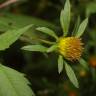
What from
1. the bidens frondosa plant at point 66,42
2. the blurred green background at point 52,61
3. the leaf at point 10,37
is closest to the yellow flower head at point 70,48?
the bidens frondosa plant at point 66,42

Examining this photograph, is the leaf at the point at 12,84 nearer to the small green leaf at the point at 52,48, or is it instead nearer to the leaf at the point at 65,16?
the small green leaf at the point at 52,48

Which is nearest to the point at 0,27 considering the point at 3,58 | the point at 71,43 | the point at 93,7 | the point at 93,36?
the point at 71,43

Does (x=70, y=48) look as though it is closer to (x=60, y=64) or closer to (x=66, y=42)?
(x=66, y=42)

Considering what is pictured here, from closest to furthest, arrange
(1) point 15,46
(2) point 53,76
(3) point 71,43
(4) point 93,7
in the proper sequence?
(3) point 71,43, (1) point 15,46, (4) point 93,7, (2) point 53,76

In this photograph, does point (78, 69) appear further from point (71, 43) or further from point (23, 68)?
point (71, 43)

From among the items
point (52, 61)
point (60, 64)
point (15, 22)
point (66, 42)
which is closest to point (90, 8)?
point (52, 61)

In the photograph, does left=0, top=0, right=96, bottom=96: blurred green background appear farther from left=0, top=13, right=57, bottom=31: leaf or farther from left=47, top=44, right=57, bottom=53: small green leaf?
left=47, top=44, right=57, bottom=53: small green leaf
